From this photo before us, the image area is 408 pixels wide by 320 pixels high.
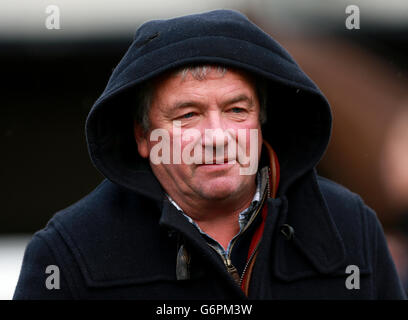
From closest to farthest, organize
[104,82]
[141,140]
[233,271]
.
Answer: [233,271], [141,140], [104,82]

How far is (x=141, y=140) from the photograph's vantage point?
229 cm

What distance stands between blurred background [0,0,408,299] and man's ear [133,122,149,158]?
6.80 ft

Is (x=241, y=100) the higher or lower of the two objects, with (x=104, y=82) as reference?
lower

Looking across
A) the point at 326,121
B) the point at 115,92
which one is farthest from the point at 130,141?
the point at 326,121

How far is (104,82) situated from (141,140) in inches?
102

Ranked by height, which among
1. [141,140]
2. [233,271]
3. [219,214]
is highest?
[141,140]

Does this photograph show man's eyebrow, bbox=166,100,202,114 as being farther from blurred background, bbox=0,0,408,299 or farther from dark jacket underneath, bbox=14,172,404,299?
blurred background, bbox=0,0,408,299

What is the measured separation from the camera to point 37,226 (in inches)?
193

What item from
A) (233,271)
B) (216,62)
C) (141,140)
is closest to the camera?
(216,62)

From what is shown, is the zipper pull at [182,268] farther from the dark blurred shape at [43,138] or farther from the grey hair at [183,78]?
the dark blurred shape at [43,138]

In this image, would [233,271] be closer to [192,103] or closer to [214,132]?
[214,132]

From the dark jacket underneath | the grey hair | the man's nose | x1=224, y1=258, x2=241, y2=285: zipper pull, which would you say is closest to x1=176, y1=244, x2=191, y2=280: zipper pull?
the dark jacket underneath

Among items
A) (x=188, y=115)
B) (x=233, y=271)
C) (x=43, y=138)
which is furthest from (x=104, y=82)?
(x=233, y=271)
